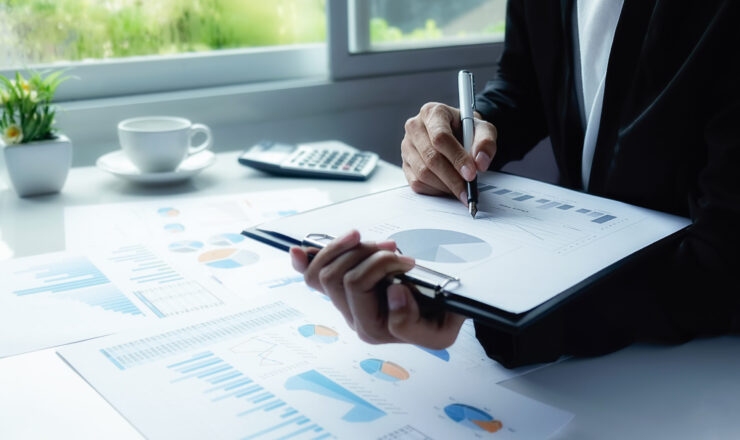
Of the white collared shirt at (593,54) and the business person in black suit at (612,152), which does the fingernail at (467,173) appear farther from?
the white collared shirt at (593,54)

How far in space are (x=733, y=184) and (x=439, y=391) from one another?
0.34m

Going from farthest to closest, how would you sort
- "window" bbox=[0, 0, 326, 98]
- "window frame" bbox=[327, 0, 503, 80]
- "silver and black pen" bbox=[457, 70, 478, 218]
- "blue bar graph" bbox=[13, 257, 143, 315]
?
"window frame" bbox=[327, 0, 503, 80] < "window" bbox=[0, 0, 326, 98] < "silver and black pen" bbox=[457, 70, 478, 218] < "blue bar graph" bbox=[13, 257, 143, 315]

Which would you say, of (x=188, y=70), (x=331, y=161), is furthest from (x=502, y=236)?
(x=188, y=70)

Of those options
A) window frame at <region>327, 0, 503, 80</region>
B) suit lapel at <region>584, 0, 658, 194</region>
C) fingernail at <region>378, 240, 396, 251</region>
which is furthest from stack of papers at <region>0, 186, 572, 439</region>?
window frame at <region>327, 0, 503, 80</region>

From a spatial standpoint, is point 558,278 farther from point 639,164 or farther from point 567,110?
point 567,110

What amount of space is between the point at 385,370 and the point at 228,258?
306 mm

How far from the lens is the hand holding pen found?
0.75m

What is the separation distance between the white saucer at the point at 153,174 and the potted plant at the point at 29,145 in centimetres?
8

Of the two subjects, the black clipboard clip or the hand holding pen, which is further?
the hand holding pen

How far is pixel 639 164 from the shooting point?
79 cm

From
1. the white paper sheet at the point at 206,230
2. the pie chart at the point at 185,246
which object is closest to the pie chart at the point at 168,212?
the white paper sheet at the point at 206,230

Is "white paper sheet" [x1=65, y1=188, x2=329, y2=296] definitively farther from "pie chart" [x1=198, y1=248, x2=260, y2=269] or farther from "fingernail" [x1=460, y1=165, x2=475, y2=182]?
"fingernail" [x1=460, y1=165, x2=475, y2=182]

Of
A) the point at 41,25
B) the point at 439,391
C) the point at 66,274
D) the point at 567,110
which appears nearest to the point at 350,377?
the point at 439,391

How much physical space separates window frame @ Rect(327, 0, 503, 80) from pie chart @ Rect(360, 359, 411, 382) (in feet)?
3.38
